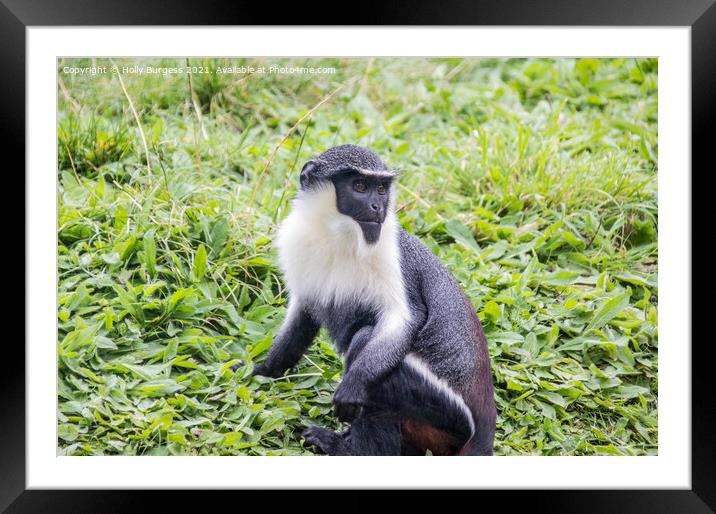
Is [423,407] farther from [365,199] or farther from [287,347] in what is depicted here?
[365,199]

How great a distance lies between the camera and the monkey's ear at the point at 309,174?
4020 mm

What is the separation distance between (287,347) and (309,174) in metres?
0.89

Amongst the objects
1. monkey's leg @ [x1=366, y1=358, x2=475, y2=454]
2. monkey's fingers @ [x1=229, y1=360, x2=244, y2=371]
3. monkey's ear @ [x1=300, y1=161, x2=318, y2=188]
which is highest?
Result: monkey's ear @ [x1=300, y1=161, x2=318, y2=188]

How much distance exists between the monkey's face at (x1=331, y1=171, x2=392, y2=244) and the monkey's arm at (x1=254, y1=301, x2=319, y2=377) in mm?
661

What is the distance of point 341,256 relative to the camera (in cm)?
402

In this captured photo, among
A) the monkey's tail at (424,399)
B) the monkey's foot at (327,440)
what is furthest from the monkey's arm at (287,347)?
the monkey's tail at (424,399)

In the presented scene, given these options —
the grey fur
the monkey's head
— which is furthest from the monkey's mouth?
the grey fur

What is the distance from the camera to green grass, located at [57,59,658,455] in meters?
4.20

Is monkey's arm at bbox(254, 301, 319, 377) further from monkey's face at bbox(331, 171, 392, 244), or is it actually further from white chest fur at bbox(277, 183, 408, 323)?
monkey's face at bbox(331, 171, 392, 244)

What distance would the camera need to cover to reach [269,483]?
4023 millimetres
